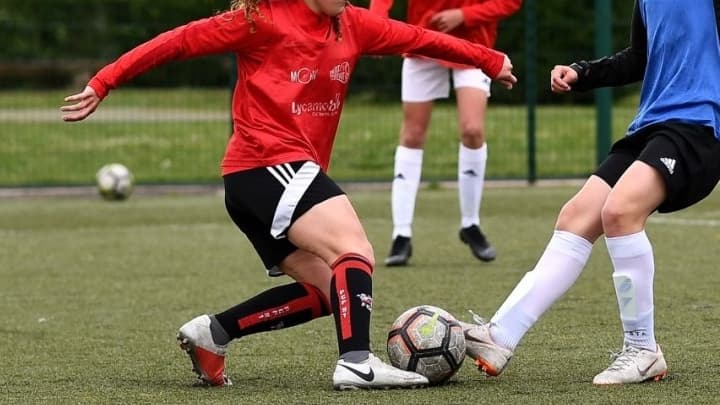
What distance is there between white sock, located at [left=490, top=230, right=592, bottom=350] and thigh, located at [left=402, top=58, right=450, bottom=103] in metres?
3.85

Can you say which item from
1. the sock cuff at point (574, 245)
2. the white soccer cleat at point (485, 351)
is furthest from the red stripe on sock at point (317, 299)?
the sock cuff at point (574, 245)

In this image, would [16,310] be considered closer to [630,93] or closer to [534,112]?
[534,112]

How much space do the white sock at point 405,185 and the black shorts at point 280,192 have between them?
3.82 meters

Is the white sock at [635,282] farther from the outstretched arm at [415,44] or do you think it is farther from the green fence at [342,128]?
the green fence at [342,128]

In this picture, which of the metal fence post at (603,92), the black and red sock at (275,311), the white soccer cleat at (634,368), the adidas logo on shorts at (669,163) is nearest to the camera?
the adidas logo on shorts at (669,163)

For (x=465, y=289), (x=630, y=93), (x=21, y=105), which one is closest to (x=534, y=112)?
(x=630, y=93)

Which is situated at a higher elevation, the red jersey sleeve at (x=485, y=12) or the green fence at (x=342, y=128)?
the red jersey sleeve at (x=485, y=12)

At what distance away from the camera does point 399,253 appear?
9164 mm

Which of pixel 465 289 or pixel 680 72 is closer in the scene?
pixel 680 72

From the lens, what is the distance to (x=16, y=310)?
7.69 m

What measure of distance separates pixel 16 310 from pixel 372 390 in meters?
3.06

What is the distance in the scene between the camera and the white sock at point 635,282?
17.0 feet

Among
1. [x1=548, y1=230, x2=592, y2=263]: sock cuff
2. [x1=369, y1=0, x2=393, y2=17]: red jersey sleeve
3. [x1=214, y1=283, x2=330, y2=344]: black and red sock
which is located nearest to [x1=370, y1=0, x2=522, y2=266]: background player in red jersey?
[x1=369, y1=0, x2=393, y2=17]: red jersey sleeve

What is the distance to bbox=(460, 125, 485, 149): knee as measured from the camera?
9.07m
